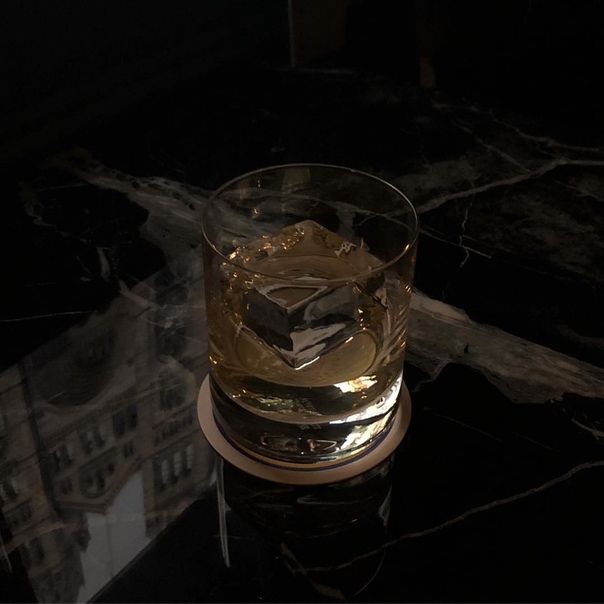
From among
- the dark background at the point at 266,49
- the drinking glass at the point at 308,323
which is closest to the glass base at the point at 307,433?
the drinking glass at the point at 308,323

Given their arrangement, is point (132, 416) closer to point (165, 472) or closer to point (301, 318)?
point (165, 472)

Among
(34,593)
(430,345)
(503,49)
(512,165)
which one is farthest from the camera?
(503,49)

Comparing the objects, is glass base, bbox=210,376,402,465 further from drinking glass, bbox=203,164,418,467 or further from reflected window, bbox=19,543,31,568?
reflected window, bbox=19,543,31,568

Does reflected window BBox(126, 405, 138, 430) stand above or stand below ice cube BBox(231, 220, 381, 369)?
below

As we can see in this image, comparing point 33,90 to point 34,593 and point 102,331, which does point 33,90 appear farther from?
point 34,593

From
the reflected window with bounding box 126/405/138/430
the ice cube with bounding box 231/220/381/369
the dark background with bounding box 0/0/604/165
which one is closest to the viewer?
the ice cube with bounding box 231/220/381/369

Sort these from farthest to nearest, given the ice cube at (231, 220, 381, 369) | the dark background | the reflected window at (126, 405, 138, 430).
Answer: the dark background, the reflected window at (126, 405, 138, 430), the ice cube at (231, 220, 381, 369)

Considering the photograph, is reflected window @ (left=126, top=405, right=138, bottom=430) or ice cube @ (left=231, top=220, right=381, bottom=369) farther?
reflected window @ (left=126, top=405, right=138, bottom=430)

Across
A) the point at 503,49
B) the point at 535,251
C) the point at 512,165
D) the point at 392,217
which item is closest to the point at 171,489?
the point at 392,217

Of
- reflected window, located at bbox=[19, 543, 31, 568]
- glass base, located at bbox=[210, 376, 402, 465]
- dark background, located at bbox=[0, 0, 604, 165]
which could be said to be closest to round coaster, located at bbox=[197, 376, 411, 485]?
glass base, located at bbox=[210, 376, 402, 465]

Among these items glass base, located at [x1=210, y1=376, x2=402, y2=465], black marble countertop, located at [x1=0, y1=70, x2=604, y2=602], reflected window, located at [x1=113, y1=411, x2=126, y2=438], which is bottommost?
black marble countertop, located at [x1=0, y1=70, x2=604, y2=602]
